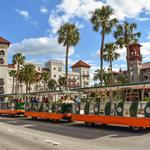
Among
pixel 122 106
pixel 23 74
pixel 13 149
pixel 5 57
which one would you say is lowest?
pixel 13 149

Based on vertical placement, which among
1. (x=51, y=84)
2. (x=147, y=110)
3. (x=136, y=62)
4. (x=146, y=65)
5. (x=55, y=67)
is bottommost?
(x=147, y=110)

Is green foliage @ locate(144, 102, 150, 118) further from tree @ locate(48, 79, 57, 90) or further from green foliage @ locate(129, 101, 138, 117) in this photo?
tree @ locate(48, 79, 57, 90)

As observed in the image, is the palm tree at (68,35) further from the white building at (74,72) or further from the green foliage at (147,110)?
the white building at (74,72)

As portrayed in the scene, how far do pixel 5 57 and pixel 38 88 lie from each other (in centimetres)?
2829

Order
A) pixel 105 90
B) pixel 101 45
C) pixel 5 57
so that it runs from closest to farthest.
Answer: pixel 105 90 < pixel 101 45 < pixel 5 57

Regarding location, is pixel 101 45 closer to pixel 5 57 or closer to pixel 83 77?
pixel 5 57

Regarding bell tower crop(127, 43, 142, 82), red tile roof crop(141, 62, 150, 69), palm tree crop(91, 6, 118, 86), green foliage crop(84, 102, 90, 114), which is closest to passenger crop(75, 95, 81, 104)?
green foliage crop(84, 102, 90, 114)

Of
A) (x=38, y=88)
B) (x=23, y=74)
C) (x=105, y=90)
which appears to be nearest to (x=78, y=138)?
(x=105, y=90)

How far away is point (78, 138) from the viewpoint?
14.7 m

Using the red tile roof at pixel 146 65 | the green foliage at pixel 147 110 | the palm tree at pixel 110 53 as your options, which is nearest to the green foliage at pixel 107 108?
the green foliage at pixel 147 110

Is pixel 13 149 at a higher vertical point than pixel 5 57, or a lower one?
lower

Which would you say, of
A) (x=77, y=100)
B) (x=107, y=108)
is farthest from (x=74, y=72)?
(x=107, y=108)

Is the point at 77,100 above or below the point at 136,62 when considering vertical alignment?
below

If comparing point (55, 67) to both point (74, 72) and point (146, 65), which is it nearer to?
point (74, 72)
